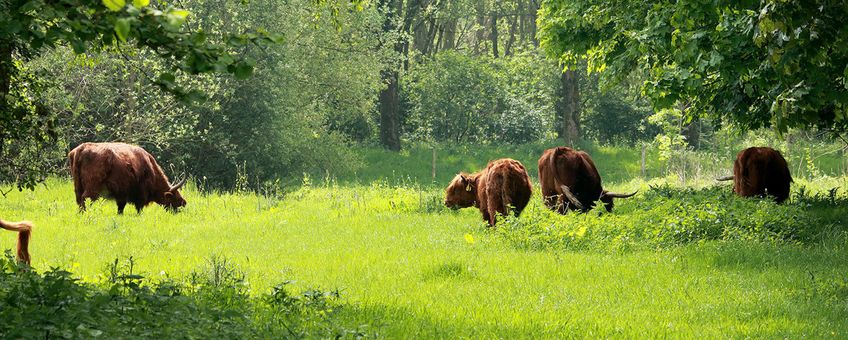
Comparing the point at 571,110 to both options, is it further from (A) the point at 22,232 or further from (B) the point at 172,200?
(A) the point at 22,232

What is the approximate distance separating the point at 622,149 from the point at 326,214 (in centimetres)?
2751

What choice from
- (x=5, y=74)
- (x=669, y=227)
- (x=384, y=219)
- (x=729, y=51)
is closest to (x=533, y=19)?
(x=384, y=219)

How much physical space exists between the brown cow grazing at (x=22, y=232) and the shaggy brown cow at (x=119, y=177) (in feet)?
34.7

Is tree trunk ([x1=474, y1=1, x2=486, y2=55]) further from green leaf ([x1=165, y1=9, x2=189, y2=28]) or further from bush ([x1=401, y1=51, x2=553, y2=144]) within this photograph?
green leaf ([x1=165, y1=9, x2=189, y2=28])

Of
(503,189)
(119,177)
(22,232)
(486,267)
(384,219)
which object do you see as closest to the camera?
(22,232)

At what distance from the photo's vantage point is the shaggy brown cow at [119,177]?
19016 mm

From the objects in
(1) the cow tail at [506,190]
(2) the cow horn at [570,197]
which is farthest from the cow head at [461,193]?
(1) the cow tail at [506,190]

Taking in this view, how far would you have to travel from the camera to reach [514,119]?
48031 mm

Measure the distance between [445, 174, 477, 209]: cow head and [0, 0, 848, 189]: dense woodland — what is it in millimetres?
3541

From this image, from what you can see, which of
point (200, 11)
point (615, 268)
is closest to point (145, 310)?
point (615, 268)

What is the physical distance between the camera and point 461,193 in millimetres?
18484

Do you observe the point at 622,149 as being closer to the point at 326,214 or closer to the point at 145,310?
the point at 326,214

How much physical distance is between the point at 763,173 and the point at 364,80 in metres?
21.2

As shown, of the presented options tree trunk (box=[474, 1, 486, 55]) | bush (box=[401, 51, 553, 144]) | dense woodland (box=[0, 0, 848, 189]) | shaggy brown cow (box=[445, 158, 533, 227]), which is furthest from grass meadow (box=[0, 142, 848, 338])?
tree trunk (box=[474, 1, 486, 55])
